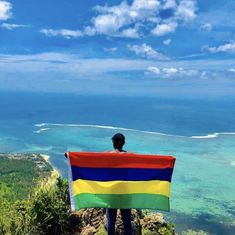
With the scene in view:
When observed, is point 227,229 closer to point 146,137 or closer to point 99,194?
point 99,194

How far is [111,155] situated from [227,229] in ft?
133

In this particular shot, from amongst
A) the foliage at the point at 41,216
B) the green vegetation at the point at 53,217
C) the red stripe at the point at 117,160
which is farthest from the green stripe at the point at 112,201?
the foliage at the point at 41,216

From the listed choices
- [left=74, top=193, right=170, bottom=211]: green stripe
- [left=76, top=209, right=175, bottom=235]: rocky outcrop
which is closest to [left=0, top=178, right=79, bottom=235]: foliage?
[left=76, top=209, right=175, bottom=235]: rocky outcrop

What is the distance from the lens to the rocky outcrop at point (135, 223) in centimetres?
1181

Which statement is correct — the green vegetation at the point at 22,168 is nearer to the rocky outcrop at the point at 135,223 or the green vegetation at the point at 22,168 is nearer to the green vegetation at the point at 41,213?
the green vegetation at the point at 41,213

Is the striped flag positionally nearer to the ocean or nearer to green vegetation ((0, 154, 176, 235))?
green vegetation ((0, 154, 176, 235))

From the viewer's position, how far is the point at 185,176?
71.2 m

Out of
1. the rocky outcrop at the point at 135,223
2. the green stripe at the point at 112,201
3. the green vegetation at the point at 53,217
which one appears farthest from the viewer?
the green vegetation at the point at 53,217

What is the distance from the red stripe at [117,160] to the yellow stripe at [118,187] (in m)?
0.35

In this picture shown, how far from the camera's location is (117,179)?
8.74 metres

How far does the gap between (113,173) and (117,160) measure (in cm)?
31

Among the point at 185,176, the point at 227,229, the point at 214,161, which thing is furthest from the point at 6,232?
the point at 214,161

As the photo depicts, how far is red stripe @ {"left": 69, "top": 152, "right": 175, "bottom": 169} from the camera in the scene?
28.2 feet

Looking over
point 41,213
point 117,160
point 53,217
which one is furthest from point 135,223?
point 117,160
